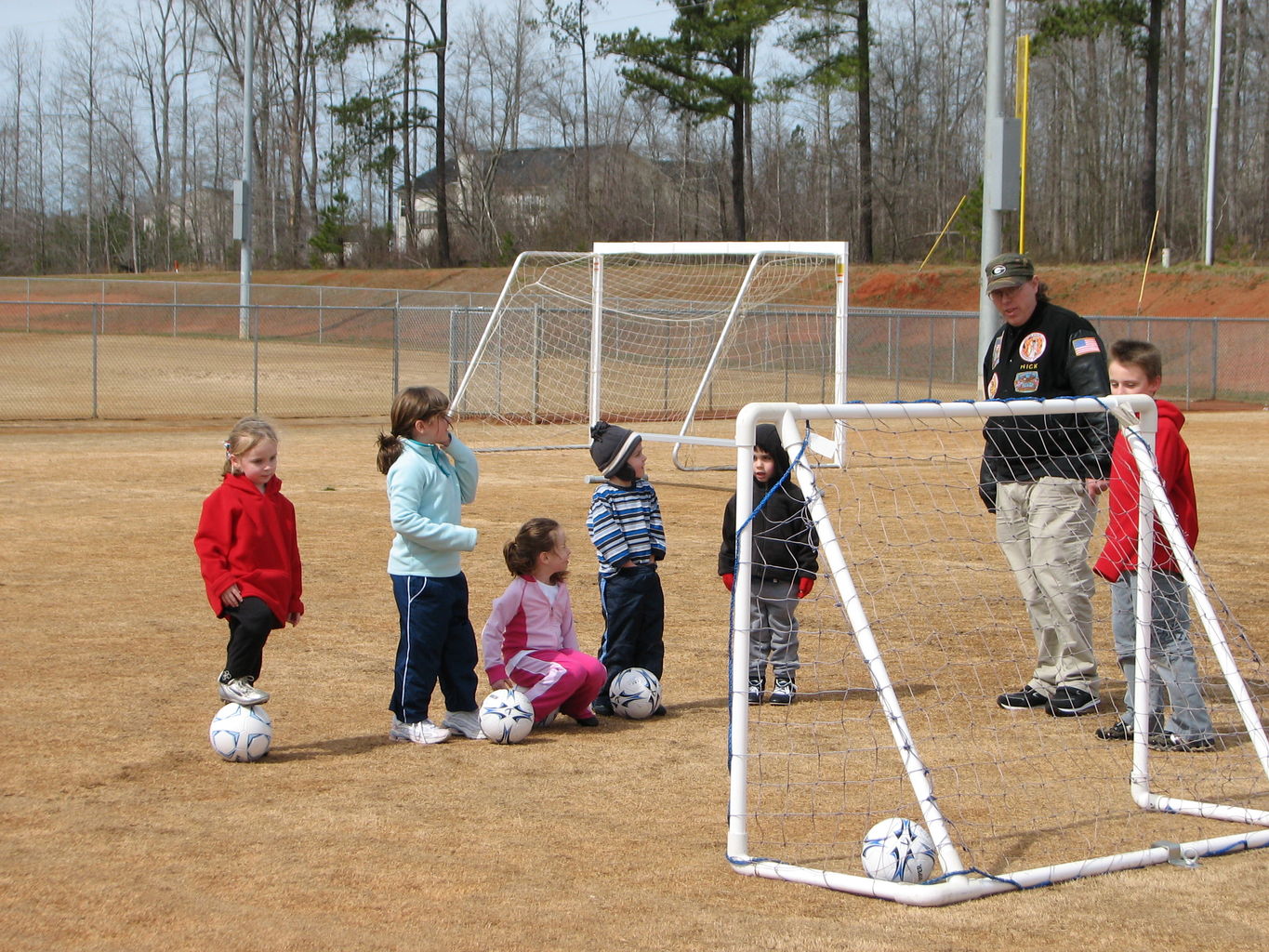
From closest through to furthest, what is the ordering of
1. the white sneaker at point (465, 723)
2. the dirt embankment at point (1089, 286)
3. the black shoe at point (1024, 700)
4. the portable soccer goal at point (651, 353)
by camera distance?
the white sneaker at point (465, 723) → the black shoe at point (1024, 700) → the portable soccer goal at point (651, 353) → the dirt embankment at point (1089, 286)

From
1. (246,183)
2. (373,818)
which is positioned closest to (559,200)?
(246,183)

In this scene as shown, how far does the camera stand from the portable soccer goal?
48.7ft

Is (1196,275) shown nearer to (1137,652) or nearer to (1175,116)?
(1175,116)

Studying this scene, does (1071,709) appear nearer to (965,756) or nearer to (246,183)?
(965,756)

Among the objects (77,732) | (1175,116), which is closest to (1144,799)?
(77,732)

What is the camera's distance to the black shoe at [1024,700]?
598 cm

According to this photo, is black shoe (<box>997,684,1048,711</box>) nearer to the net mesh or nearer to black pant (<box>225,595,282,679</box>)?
black pant (<box>225,595,282,679</box>)

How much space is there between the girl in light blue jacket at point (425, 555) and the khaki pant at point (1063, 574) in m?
2.45

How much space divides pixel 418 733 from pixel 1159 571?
2973 mm

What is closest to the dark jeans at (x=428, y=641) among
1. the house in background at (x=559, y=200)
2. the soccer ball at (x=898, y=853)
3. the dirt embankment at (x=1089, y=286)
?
the soccer ball at (x=898, y=853)

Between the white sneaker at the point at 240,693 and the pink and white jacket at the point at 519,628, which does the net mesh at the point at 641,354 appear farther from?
the white sneaker at the point at 240,693

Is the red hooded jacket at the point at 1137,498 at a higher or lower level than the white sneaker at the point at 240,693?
higher

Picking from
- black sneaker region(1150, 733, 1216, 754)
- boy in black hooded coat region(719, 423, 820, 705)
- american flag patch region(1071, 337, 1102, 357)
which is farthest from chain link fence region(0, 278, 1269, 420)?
black sneaker region(1150, 733, 1216, 754)

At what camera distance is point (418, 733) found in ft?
18.0
